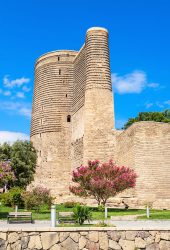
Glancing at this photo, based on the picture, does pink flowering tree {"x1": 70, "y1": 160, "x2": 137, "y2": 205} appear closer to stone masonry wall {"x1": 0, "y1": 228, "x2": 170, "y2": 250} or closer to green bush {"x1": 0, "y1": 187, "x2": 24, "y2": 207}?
green bush {"x1": 0, "y1": 187, "x2": 24, "y2": 207}

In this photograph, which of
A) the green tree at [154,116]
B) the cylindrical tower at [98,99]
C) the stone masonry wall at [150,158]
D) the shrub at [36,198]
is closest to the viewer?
the shrub at [36,198]

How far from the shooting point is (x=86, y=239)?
8.31m

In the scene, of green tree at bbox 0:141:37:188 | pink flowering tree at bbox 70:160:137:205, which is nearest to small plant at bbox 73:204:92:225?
pink flowering tree at bbox 70:160:137:205

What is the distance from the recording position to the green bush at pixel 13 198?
24625 millimetres

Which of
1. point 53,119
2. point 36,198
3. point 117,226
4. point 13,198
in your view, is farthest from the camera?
point 53,119

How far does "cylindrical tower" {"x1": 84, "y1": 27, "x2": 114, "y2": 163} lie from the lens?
103 feet

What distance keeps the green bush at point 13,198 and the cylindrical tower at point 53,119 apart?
37.9 ft

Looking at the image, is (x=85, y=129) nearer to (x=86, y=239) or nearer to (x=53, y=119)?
(x=53, y=119)

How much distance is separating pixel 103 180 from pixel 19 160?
12650 millimetres

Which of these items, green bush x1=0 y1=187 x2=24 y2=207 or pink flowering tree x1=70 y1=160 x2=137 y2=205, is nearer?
pink flowering tree x1=70 y1=160 x2=137 y2=205

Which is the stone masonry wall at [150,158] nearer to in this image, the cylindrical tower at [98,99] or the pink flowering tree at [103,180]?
the cylindrical tower at [98,99]

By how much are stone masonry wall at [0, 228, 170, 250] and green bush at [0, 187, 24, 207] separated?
1595 centimetres

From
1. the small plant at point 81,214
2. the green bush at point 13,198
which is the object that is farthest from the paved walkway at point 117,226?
the green bush at point 13,198

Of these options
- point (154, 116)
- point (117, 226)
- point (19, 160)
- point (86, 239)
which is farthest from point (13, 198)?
point (154, 116)
